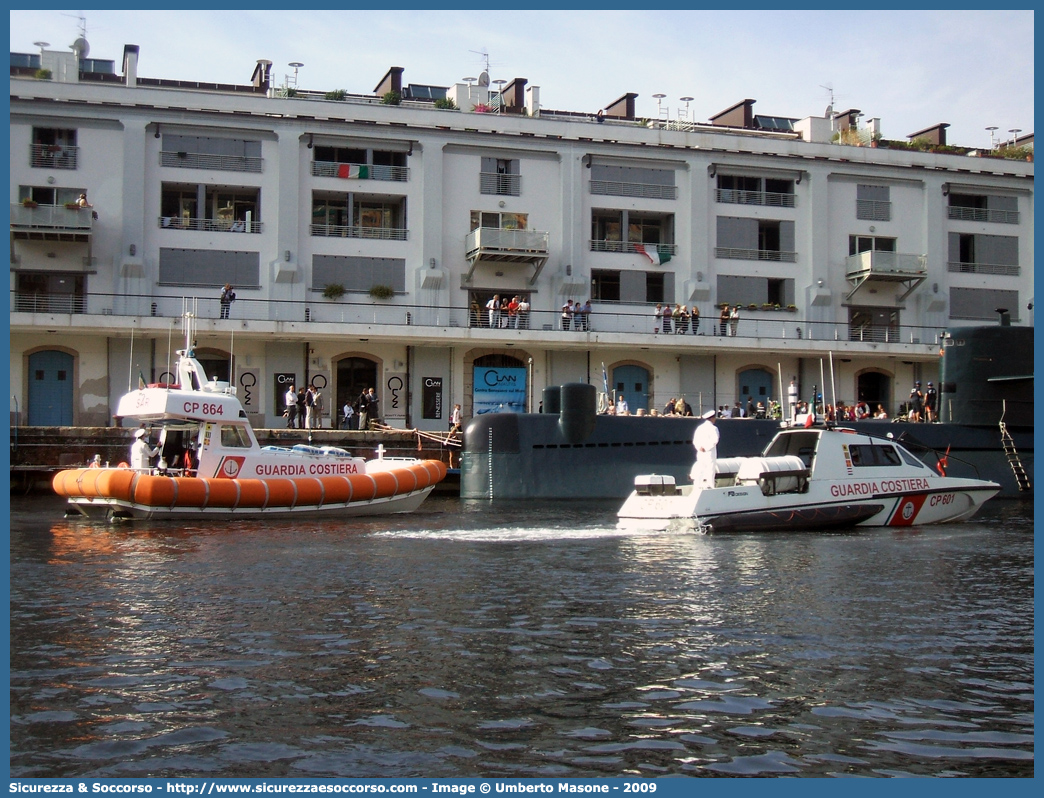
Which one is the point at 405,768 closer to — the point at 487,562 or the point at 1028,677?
the point at 1028,677

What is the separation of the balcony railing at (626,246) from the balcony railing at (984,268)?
1501 cm

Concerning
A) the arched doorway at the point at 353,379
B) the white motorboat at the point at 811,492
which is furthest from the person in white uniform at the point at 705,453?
the arched doorway at the point at 353,379

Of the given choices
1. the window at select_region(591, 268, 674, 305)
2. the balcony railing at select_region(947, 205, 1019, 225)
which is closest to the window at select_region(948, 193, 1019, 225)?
the balcony railing at select_region(947, 205, 1019, 225)

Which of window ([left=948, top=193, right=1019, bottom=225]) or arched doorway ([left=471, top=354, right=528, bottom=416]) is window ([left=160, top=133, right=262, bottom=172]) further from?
window ([left=948, top=193, right=1019, bottom=225])

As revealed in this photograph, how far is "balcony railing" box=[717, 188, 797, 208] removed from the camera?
4891 centimetres

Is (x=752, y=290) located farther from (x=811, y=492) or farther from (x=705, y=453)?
(x=705, y=453)

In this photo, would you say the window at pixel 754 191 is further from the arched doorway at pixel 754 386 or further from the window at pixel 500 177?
the window at pixel 500 177

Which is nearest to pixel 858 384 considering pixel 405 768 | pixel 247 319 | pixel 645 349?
pixel 645 349

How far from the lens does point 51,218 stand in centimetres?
4050

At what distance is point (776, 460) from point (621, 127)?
29402 mm

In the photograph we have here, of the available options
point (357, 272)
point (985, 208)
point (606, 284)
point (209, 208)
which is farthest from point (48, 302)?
point (985, 208)

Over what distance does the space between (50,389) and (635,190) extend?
26.3 metres

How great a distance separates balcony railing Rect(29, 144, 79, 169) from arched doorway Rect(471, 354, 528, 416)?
59.7 ft

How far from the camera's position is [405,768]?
23.0 ft
